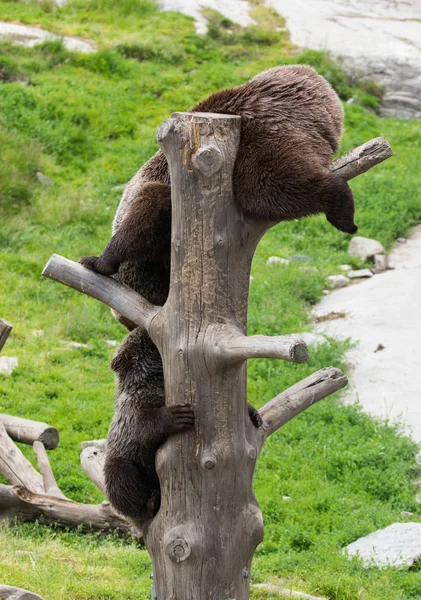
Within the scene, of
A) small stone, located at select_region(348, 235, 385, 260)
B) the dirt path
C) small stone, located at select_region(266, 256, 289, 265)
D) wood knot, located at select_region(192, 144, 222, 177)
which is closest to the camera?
wood knot, located at select_region(192, 144, 222, 177)

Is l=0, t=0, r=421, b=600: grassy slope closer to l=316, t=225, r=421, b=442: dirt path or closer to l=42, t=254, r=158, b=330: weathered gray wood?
l=316, t=225, r=421, b=442: dirt path

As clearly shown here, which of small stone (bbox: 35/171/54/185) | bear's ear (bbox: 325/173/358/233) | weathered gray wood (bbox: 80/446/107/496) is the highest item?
bear's ear (bbox: 325/173/358/233)

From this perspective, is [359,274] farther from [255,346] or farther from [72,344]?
[255,346]

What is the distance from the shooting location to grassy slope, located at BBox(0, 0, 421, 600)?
6398mm

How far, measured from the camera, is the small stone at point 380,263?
39.7ft

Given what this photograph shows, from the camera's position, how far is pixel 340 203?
4117 mm

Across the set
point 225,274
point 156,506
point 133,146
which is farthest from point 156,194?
point 133,146

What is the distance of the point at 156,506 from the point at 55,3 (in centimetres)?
1637

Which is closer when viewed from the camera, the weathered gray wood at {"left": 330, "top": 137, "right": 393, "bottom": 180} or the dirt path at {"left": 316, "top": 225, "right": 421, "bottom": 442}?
the weathered gray wood at {"left": 330, "top": 137, "right": 393, "bottom": 180}

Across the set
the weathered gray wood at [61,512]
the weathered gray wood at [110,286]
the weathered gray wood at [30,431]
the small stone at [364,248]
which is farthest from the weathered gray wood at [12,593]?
the small stone at [364,248]

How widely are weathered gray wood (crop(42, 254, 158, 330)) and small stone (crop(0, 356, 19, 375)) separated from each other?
5096mm

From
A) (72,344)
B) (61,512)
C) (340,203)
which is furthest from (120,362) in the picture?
(72,344)

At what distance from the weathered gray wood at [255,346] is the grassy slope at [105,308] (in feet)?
7.41

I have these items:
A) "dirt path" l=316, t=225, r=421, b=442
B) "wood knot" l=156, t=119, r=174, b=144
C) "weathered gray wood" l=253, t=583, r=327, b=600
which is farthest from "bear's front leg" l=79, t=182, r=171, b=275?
"dirt path" l=316, t=225, r=421, b=442
